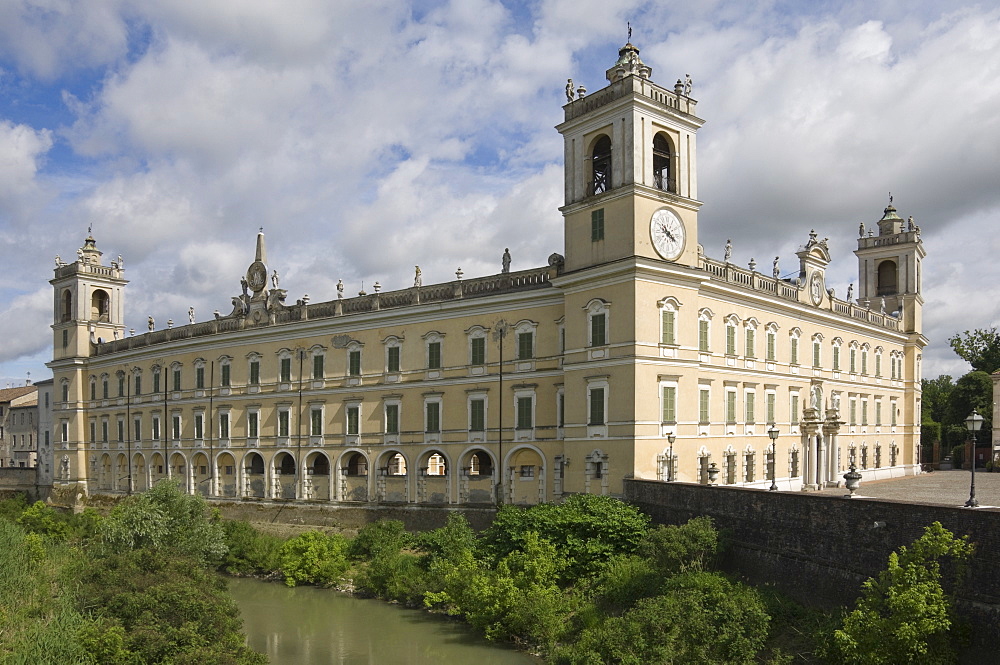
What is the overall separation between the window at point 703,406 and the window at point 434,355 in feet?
37.7

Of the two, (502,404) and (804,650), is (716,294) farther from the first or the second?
(804,650)

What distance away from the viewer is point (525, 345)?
114 feet

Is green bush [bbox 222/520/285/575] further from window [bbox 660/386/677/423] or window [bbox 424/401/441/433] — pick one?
window [bbox 660/386/677/423]

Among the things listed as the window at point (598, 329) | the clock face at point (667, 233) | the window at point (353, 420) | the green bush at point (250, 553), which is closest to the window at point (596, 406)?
the window at point (598, 329)

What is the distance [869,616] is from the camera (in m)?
16.8

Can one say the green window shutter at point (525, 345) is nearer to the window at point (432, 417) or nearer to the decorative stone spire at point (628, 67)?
the window at point (432, 417)

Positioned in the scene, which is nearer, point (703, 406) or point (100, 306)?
point (703, 406)

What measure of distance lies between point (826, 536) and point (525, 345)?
16083mm

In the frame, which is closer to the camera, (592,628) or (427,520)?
(592,628)

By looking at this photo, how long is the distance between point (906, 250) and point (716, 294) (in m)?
23.0

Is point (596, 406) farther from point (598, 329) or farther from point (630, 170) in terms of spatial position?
point (630, 170)

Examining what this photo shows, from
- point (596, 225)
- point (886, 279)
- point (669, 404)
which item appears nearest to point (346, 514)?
point (669, 404)

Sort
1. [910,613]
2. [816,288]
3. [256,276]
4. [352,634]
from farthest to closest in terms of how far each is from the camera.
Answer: [256,276], [816,288], [352,634], [910,613]

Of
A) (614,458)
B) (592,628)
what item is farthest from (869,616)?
(614,458)
